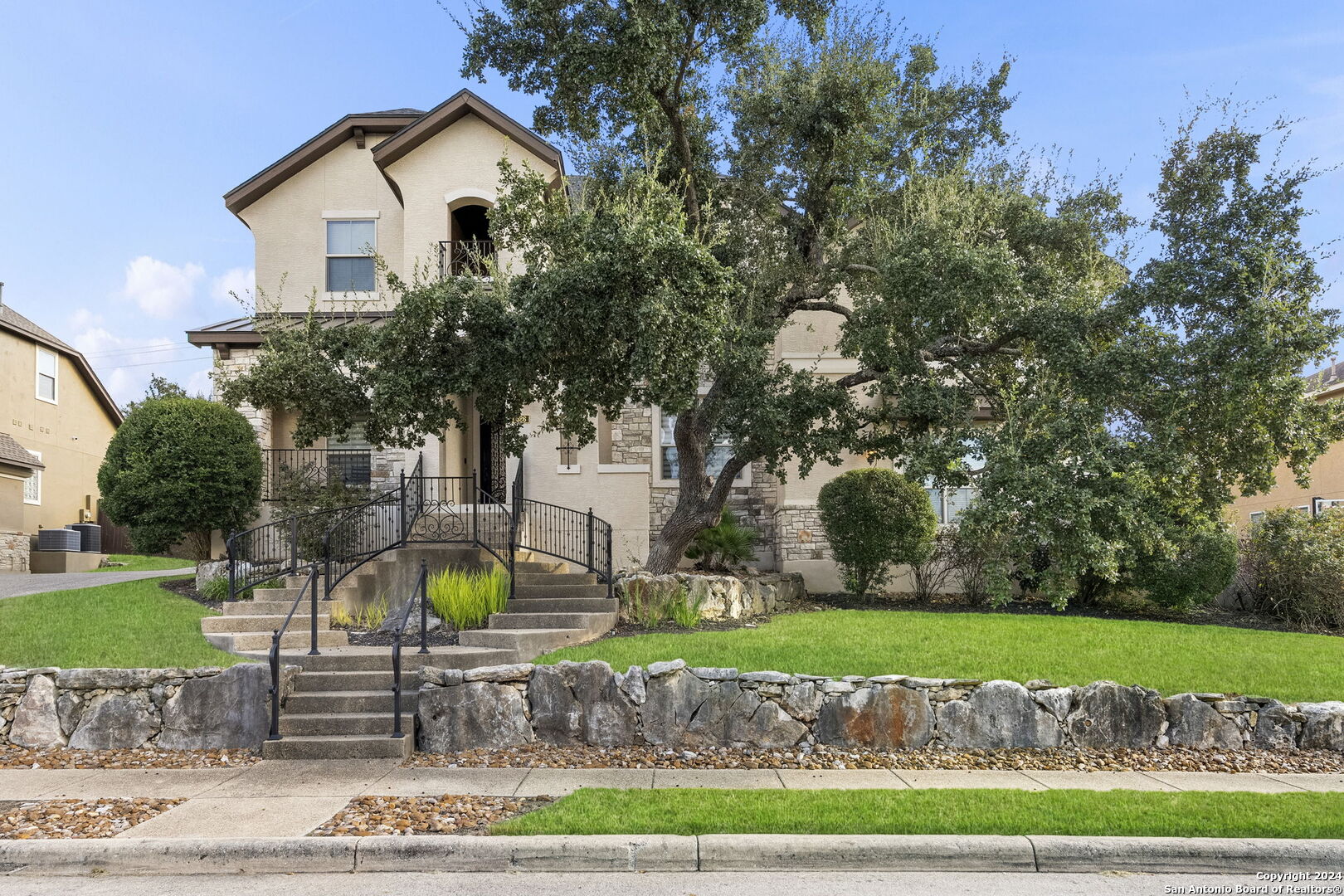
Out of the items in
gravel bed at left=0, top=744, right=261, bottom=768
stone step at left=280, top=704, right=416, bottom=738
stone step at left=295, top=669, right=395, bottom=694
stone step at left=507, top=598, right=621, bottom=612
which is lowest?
gravel bed at left=0, top=744, right=261, bottom=768

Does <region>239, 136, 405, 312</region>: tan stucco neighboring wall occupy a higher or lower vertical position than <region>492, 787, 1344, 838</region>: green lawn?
higher

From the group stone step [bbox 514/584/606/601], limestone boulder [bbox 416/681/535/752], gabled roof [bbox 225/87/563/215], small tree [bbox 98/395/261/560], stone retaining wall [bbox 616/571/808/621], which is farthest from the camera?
gabled roof [bbox 225/87/563/215]

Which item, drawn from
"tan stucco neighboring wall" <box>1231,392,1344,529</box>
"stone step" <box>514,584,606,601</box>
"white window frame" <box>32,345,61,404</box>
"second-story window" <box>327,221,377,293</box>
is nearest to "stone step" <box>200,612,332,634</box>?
"stone step" <box>514,584,606,601</box>

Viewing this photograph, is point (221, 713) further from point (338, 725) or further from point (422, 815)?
point (422, 815)

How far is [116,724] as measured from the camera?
8547mm

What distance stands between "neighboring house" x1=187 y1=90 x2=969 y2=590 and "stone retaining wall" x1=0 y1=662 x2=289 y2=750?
23.7 feet

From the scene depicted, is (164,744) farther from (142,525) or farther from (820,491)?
(820,491)

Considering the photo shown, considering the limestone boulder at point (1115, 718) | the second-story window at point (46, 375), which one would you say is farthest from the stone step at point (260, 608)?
the second-story window at point (46, 375)

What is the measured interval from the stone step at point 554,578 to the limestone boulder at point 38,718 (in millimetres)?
5090

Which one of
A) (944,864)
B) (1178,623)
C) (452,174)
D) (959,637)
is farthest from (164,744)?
(1178,623)

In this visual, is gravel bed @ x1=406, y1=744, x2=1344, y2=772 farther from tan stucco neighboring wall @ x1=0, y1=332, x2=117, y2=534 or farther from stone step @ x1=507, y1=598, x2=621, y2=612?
tan stucco neighboring wall @ x1=0, y1=332, x2=117, y2=534

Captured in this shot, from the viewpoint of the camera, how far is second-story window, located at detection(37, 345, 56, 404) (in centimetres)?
2595

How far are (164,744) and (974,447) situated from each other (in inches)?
351

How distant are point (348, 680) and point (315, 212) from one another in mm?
12440
